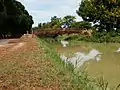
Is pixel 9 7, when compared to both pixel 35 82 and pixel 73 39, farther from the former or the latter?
pixel 35 82

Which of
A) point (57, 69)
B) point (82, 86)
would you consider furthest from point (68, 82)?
point (57, 69)

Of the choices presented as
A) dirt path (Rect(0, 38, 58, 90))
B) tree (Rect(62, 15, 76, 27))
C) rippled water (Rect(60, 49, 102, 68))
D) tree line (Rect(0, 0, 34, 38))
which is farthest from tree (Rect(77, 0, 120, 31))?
dirt path (Rect(0, 38, 58, 90))

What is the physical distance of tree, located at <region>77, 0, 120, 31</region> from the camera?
148 feet

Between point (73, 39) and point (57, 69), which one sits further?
point (73, 39)

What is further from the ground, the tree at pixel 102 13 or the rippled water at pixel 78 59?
the tree at pixel 102 13

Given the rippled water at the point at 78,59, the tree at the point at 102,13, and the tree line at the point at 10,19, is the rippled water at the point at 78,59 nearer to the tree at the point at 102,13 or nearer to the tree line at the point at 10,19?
the tree line at the point at 10,19

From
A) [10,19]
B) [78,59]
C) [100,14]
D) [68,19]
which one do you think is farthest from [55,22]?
[78,59]

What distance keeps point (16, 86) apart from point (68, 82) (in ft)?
4.16

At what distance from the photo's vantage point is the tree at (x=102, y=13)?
4520 centimetres

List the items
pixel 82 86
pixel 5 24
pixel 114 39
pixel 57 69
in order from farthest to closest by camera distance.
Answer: pixel 114 39, pixel 5 24, pixel 57 69, pixel 82 86

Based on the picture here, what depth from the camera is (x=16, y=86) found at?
328 inches

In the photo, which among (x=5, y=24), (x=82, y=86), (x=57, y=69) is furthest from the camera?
(x=5, y=24)

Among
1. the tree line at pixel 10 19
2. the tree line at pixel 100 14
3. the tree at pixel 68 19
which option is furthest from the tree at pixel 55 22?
the tree line at pixel 10 19

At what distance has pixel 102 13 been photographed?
46188 mm
